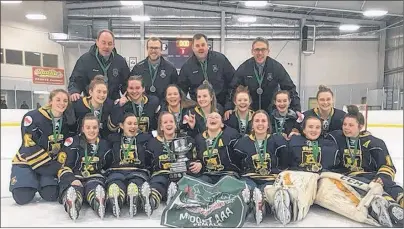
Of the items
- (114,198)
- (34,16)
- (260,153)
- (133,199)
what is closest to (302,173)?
(260,153)

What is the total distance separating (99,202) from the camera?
2141mm

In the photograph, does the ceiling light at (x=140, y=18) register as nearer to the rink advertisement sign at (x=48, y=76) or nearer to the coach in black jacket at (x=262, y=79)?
the rink advertisement sign at (x=48, y=76)

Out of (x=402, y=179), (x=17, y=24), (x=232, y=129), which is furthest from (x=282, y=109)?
(x=17, y=24)

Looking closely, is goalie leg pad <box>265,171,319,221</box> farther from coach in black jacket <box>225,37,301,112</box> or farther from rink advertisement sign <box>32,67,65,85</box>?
rink advertisement sign <box>32,67,65,85</box>

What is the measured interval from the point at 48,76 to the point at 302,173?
9220mm

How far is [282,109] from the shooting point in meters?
2.83

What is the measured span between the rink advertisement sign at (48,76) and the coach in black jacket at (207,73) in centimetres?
736

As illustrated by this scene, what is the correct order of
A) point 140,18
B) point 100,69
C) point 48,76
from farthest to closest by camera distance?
point 140,18 < point 48,76 < point 100,69

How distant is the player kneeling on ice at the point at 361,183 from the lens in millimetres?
2033

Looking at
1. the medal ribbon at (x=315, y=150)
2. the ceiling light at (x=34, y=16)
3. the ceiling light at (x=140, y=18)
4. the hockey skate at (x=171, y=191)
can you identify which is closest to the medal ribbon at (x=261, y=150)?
the medal ribbon at (x=315, y=150)

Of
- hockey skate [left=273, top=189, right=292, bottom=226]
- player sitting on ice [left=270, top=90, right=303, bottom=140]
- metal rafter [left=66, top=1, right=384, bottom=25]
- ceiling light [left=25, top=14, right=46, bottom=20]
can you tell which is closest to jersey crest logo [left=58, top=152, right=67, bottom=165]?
hockey skate [left=273, top=189, right=292, bottom=226]

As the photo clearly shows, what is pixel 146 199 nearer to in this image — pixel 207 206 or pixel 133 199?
pixel 133 199

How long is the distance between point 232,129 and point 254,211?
708mm

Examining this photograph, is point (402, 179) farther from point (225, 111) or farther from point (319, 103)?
point (225, 111)
